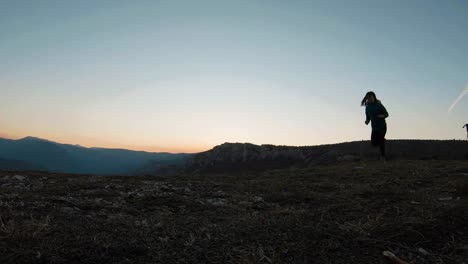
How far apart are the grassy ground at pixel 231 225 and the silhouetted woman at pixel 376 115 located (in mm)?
7770

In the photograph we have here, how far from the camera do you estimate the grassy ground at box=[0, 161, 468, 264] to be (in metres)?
3.79

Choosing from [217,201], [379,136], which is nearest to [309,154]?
[379,136]

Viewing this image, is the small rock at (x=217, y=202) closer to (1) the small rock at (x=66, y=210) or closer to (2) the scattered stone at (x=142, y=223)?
(2) the scattered stone at (x=142, y=223)

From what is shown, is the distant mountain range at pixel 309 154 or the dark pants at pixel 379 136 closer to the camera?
the dark pants at pixel 379 136

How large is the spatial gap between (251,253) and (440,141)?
54.8 meters

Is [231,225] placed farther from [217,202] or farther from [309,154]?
[309,154]

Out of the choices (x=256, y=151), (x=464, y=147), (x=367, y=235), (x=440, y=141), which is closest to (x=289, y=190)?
(x=367, y=235)

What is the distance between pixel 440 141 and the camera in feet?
168

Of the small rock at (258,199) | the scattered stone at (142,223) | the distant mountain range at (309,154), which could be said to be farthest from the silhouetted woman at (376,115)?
the distant mountain range at (309,154)

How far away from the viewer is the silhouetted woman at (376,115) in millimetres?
15016

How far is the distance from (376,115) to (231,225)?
11693mm

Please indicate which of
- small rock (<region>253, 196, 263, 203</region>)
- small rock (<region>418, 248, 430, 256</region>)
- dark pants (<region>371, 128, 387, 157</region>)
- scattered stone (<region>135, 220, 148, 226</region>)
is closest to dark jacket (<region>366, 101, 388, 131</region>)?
dark pants (<region>371, 128, 387, 157</region>)

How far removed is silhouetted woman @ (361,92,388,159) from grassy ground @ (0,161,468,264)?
25.5ft

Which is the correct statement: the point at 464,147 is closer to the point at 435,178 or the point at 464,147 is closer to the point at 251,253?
the point at 435,178
